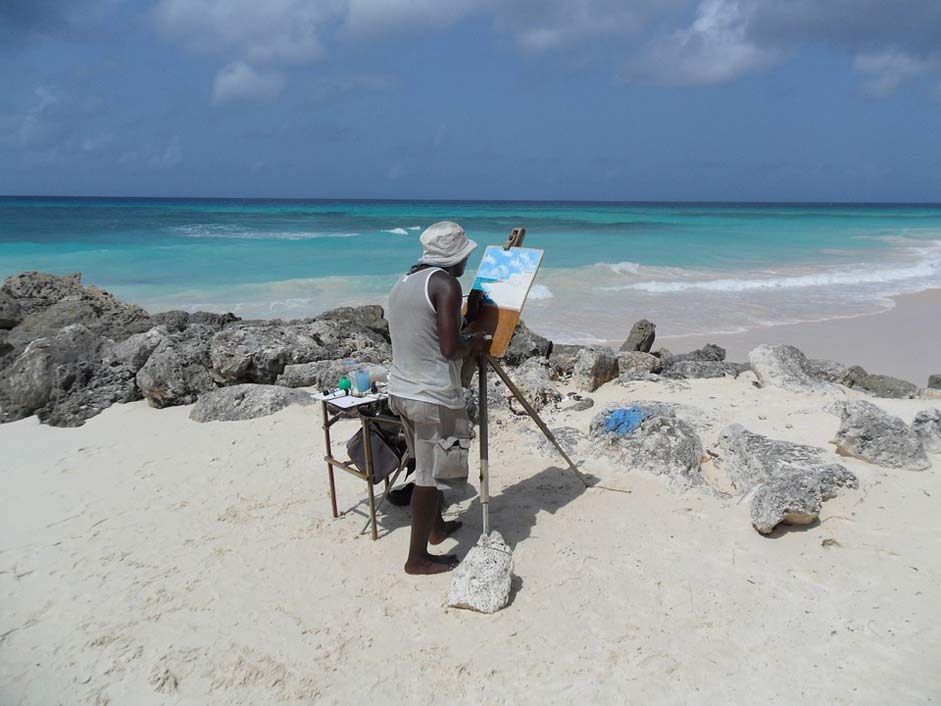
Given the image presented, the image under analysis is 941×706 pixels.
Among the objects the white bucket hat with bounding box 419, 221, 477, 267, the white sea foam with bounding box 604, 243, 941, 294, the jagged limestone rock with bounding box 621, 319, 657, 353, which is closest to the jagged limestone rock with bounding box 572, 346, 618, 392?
the jagged limestone rock with bounding box 621, 319, 657, 353

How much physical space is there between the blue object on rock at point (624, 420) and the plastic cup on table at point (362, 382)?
191 centimetres

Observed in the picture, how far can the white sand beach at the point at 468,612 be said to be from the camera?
9.41ft

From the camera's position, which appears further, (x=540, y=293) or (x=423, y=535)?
(x=540, y=293)

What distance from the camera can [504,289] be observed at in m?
3.64

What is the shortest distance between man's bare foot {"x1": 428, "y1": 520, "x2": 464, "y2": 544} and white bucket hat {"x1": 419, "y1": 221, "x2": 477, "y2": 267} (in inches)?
64.6

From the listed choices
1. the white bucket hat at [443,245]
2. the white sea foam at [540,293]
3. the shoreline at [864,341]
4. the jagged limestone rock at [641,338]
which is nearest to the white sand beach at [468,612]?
the white bucket hat at [443,245]

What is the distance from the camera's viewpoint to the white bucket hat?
328cm

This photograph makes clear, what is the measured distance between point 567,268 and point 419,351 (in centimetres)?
1826

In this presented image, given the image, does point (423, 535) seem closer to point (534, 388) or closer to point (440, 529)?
point (440, 529)

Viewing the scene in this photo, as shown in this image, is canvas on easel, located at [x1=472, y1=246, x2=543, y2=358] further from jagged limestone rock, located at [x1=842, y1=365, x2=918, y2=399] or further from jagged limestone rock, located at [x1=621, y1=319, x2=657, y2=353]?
jagged limestone rock, located at [x1=621, y1=319, x2=657, y2=353]

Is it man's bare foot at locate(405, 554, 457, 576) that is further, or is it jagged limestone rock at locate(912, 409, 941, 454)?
jagged limestone rock at locate(912, 409, 941, 454)

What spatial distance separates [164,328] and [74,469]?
3.07 meters

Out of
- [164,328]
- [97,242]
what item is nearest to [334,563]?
[164,328]

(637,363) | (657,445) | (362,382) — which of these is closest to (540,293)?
(637,363)
